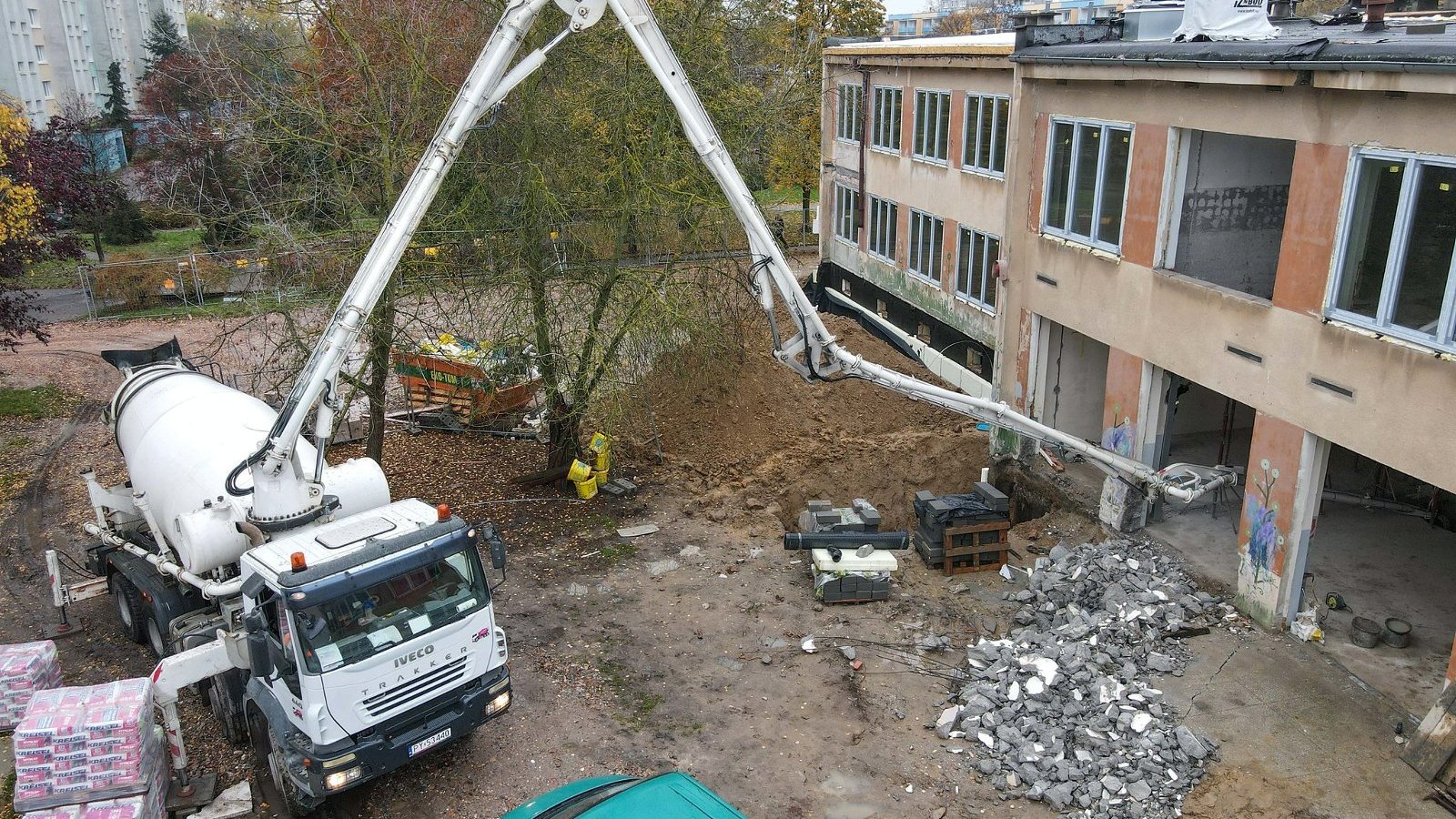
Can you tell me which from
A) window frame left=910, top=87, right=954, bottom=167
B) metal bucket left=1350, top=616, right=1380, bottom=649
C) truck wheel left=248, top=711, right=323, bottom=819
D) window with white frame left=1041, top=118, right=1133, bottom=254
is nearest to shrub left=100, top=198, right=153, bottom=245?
window frame left=910, top=87, right=954, bottom=167

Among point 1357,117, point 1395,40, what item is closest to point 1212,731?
point 1357,117

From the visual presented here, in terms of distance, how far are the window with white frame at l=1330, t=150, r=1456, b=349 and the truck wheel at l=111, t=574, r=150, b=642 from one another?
1489 cm

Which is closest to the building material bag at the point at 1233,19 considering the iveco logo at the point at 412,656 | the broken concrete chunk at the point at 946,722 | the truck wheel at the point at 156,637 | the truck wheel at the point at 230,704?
the broken concrete chunk at the point at 946,722

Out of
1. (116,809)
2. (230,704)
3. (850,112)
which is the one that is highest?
(850,112)

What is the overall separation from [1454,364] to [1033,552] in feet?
20.8

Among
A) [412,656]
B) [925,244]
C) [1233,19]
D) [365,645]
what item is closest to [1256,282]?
[1233,19]

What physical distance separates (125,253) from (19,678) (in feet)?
112

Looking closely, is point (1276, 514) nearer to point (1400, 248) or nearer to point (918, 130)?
point (1400, 248)

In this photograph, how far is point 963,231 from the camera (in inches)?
831

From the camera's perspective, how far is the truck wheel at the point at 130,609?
1211 cm

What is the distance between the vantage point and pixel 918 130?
74.4 feet

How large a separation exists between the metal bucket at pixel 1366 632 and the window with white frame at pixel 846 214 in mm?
17849

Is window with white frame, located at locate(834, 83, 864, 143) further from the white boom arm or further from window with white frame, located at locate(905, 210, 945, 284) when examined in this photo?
the white boom arm

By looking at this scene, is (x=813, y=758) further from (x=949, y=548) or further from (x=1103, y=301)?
(x=1103, y=301)
